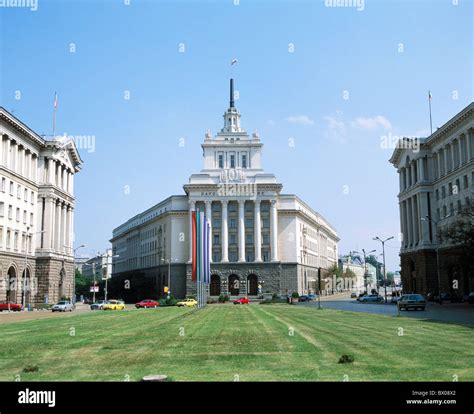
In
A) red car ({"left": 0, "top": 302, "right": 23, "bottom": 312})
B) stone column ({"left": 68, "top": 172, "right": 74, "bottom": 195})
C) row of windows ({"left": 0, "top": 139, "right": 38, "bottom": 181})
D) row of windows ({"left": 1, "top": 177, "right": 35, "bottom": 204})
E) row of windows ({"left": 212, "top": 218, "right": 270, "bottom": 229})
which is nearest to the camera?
red car ({"left": 0, "top": 302, "right": 23, "bottom": 312})

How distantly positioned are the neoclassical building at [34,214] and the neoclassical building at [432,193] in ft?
206

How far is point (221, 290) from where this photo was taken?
119 metres

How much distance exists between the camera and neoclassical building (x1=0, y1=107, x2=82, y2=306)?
7950 centimetres

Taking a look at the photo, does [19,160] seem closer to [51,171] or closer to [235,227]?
[51,171]

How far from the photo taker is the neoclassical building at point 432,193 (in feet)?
267

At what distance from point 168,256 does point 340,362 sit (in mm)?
112609

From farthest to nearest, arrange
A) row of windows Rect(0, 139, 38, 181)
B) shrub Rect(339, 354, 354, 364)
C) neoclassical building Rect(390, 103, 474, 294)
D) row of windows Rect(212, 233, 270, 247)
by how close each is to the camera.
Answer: row of windows Rect(212, 233, 270, 247) → neoclassical building Rect(390, 103, 474, 294) → row of windows Rect(0, 139, 38, 181) → shrub Rect(339, 354, 354, 364)

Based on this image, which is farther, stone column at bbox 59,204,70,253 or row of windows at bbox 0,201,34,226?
stone column at bbox 59,204,70,253

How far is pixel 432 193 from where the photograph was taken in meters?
95.4

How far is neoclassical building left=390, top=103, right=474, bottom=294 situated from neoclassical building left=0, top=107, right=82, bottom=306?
62700mm

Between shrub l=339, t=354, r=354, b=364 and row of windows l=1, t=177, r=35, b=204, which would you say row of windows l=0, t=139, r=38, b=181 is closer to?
row of windows l=1, t=177, r=35, b=204

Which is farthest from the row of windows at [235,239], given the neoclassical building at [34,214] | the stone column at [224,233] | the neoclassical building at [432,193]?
the neoclassical building at [34,214]

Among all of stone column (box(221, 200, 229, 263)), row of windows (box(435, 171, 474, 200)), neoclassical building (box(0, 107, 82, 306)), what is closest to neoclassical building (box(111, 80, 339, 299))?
stone column (box(221, 200, 229, 263))

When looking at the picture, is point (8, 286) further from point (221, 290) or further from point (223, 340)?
point (223, 340)
